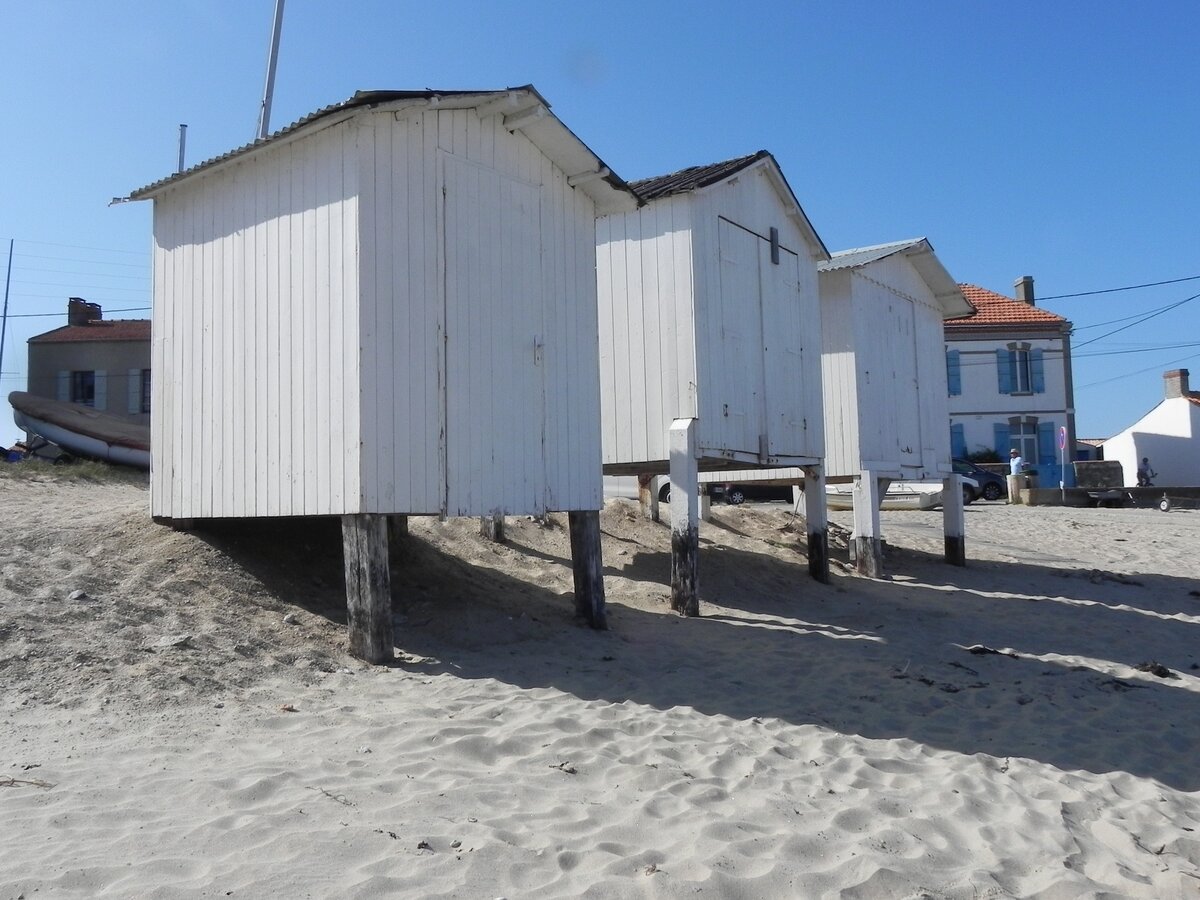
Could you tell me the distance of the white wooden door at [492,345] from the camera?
310 inches

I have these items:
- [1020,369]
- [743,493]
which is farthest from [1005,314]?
[743,493]

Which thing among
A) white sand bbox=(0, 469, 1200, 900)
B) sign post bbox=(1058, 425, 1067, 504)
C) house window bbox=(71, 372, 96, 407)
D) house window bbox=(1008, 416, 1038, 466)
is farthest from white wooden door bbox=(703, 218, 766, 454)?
house window bbox=(1008, 416, 1038, 466)

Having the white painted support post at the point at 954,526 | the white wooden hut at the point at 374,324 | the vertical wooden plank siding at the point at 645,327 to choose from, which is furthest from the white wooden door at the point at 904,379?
the white wooden hut at the point at 374,324

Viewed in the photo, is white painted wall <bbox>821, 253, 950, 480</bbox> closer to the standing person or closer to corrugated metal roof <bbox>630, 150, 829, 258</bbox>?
corrugated metal roof <bbox>630, 150, 829, 258</bbox>

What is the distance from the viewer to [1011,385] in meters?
37.2

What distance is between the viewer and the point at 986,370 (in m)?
37.2

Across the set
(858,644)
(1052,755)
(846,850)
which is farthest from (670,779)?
(858,644)

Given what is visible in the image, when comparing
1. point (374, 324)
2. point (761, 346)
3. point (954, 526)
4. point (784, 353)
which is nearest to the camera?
point (374, 324)

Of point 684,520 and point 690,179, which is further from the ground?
point 690,179

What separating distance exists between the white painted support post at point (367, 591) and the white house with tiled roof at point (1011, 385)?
33.1m

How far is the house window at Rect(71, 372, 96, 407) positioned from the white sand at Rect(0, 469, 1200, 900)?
843 inches

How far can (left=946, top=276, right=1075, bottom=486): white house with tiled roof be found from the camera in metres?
Answer: 37.2

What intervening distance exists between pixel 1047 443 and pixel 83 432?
32709mm

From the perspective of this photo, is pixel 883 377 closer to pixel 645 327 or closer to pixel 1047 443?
pixel 645 327
